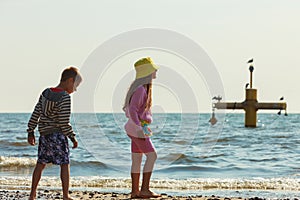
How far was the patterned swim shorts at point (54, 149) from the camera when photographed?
18.1 feet

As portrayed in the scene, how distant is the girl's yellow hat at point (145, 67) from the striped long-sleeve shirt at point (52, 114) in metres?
1.07

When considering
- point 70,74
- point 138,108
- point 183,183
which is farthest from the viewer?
point 183,183

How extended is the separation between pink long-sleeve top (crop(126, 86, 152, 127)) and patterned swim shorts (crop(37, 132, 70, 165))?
2.75 ft

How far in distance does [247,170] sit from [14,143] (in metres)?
10.9

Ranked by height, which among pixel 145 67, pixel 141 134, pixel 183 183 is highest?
pixel 145 67

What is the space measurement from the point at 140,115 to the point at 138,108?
0.26 ft

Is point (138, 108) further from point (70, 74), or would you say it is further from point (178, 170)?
point (178, 170)

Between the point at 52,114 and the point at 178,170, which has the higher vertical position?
the point at 52,114

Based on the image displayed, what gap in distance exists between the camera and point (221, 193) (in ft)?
26.3

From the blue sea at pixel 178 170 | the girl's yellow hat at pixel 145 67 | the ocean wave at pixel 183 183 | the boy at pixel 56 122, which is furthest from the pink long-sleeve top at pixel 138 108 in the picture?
the ocean wave at pixel 183 183

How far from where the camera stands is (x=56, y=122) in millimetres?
5500

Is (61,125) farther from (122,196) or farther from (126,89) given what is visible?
(122,196)

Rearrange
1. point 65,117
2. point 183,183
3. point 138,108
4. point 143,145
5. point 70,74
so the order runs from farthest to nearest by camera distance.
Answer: point 183,183, point 143,145, point 138,108, point 70,74, point 65,117

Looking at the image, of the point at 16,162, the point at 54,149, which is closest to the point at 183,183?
the point at 54,149
